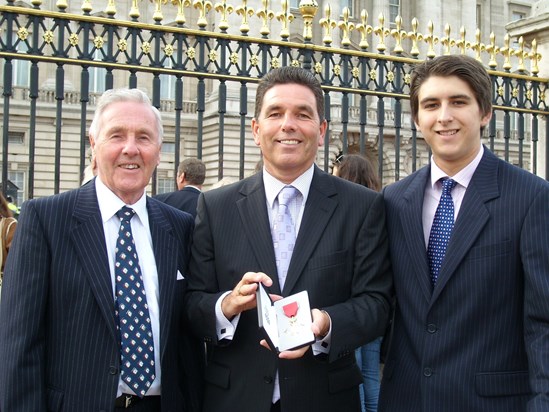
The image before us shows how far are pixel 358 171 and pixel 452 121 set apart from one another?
87.2 inches

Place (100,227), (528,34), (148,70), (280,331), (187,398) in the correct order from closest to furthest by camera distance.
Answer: (280,331), (100,227), (187,398), (148,70), (528,34)

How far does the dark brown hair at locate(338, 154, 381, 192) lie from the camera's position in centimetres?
498

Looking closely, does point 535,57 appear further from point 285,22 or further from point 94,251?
point 94,251

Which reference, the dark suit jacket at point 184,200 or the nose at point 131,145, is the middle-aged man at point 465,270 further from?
the dark suit jacket at point 184,200

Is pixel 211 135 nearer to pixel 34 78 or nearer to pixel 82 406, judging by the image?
pixel 34 78

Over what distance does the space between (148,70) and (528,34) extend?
461cm

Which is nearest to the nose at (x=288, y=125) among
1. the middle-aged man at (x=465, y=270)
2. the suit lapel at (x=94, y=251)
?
the middle-aged man at (x=465, y=270)

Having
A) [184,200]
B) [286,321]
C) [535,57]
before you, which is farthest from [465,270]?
[535,57]

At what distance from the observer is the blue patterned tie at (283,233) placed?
2.90m

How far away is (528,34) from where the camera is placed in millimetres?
7660

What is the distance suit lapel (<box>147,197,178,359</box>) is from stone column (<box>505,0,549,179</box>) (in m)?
5.69

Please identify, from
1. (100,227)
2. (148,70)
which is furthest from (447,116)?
(148,70)

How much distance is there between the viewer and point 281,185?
3.03m

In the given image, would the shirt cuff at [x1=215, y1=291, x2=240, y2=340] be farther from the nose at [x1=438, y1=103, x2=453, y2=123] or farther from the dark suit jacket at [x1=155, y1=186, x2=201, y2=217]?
the dark suit jacket at [x1=155, y1=186, x2=201, y2=217]
